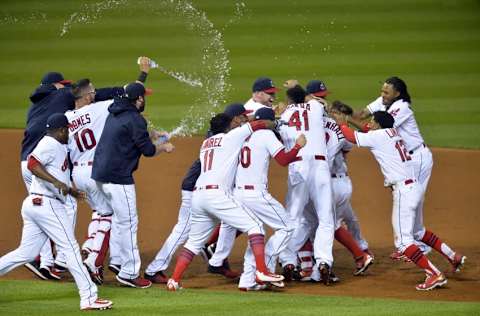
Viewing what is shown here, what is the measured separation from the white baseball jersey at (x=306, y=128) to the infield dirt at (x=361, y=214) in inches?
51.0

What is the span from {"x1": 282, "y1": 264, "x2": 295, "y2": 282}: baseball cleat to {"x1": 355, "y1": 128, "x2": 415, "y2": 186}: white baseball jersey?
4.25 feet

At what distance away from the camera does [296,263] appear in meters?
10.3

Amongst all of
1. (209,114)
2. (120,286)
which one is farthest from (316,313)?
(209,114)

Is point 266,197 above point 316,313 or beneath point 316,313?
above

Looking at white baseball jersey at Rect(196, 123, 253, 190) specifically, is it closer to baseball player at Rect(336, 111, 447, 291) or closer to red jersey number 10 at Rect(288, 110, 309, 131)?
red jersey number 10 at Rect(288, 110, 309, 131)

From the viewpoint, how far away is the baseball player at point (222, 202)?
9.51 m

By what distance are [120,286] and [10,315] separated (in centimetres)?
164

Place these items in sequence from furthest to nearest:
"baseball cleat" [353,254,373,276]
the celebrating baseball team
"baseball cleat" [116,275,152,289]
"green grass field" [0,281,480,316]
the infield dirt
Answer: "baseball cleat" [353,254,373,276], the infield dirt, "baseball cleat" [116,275,152,289], the celebrating baseball team, "green grass field" [0,281,480,316]

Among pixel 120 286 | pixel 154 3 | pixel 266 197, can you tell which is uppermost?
pixel 154 3

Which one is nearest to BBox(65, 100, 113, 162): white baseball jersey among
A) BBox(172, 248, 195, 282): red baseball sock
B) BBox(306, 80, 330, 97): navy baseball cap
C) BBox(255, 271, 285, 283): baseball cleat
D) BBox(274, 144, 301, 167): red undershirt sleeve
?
BBox(172, 248, 195, 282): red baseball sock

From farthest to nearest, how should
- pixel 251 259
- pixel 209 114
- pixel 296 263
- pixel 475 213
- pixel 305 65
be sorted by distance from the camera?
1. pixel 305 65
2. pixel 209 114
3. pixel 475 213
4. pixel 296 263
5. pixel 251 259

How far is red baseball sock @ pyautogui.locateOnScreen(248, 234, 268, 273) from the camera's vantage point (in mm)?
9484

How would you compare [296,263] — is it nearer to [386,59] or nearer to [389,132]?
[389,132]

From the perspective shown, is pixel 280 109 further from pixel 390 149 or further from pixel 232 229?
pixel 232 229
